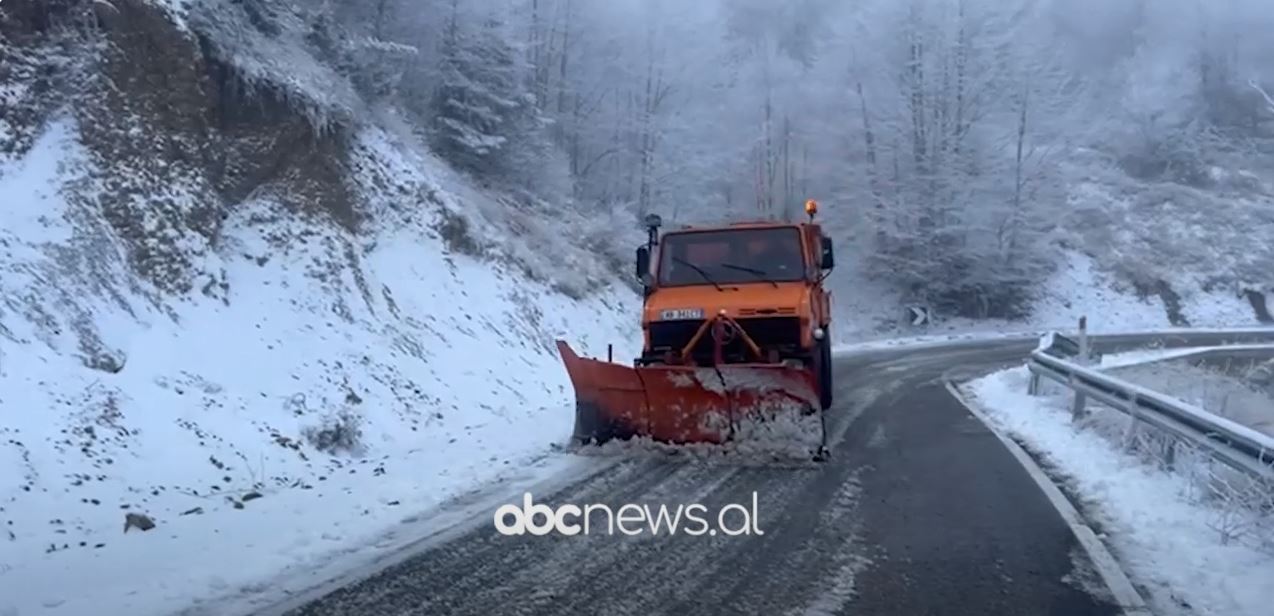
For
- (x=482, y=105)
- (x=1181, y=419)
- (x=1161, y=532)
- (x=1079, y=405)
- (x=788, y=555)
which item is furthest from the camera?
(x=482, y=105)

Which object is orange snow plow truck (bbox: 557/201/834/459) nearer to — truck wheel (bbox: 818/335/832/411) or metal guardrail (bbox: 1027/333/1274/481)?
truck wheel (bbox: 818/335/832/411)

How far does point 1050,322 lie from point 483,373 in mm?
30596

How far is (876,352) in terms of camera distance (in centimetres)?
2809

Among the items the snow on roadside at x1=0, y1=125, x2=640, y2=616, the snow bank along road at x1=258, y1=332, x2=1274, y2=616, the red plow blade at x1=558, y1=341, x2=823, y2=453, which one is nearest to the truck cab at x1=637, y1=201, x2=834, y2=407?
the red plow blade at x1=558, y1=341, x2=823, y2=453

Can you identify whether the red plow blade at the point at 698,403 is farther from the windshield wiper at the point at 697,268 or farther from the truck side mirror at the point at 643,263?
the windshield wiper at the point at 697,268

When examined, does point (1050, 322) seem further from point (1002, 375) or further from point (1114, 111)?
point (1114, 111)

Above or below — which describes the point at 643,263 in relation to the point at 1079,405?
above

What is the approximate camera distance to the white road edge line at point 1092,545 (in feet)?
17.3

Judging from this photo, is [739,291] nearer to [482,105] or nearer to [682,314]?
[682,314]

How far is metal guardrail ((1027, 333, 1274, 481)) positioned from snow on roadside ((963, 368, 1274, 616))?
0.38 meters

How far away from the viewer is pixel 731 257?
38.7 feet

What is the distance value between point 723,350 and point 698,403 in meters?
0.97

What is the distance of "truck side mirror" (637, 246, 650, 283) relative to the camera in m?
11.5

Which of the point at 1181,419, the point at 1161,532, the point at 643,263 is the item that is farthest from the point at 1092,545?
the point at 643,263
